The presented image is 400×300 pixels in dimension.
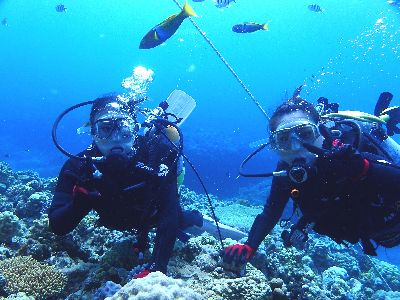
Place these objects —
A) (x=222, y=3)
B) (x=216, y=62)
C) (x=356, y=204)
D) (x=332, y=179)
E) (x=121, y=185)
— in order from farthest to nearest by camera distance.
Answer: (x=216, y=62) → (x=222, y=3) → (x=121, y=185) → (x=356, y=204) → (x=332, y=179)

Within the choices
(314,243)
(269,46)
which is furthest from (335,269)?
(269,46)

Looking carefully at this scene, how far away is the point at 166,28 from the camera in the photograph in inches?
175

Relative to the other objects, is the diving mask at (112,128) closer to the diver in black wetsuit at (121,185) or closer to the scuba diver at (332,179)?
the diver in black wetsuit at (121,185)

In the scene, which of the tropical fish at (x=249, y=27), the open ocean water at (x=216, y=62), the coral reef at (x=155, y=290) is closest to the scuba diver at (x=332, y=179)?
the coral reef at (x=155, y=290)

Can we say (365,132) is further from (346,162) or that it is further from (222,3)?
(222,3)

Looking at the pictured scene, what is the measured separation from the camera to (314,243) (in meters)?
10.1

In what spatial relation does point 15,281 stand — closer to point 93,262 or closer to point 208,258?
point 93,262

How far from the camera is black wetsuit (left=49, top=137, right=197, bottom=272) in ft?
13.9

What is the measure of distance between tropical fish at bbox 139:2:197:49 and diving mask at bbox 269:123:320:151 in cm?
195

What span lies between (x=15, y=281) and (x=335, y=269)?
7289 millimetres

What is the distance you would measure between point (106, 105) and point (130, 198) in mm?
1359

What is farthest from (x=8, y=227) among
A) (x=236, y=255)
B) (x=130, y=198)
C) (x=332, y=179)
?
(x=332, y=179)

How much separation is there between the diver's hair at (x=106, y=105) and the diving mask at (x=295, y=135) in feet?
6.96

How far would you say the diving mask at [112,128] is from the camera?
4.31 m
